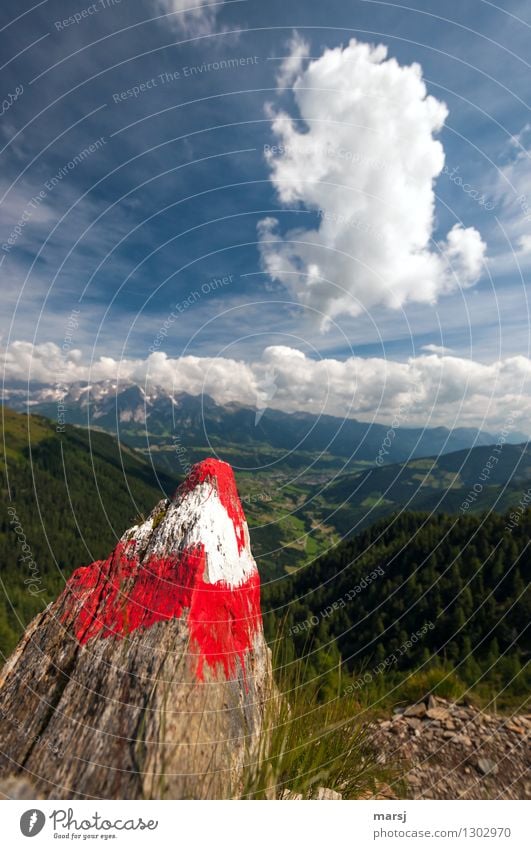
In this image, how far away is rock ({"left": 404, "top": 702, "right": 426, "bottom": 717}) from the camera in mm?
8672

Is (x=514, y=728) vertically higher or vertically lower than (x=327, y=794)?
lower

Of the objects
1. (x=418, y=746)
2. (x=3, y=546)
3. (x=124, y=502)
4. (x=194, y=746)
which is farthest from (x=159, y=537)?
(x=124, y=502)

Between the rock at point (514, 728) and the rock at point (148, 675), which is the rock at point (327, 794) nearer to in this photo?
the rock at point (148, 675)

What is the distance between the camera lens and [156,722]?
12.2ft

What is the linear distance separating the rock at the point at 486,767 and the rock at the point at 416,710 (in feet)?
6.47

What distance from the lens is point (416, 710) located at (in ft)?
28.8

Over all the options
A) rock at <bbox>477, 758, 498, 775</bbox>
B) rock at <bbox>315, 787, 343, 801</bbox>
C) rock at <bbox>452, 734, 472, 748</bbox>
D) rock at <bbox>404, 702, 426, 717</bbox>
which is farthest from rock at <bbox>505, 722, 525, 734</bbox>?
rock at <bbox>315, 787, 343, 801</bbox>

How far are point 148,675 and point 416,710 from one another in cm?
793

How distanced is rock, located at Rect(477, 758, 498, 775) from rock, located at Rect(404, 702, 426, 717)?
1.97m

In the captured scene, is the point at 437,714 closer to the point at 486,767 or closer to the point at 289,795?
the point at 486,767

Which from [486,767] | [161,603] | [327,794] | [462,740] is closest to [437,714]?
[462,740]

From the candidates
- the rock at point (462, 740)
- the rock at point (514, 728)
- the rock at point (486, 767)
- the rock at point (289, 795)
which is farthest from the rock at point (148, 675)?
the rock at point (514, 728)
